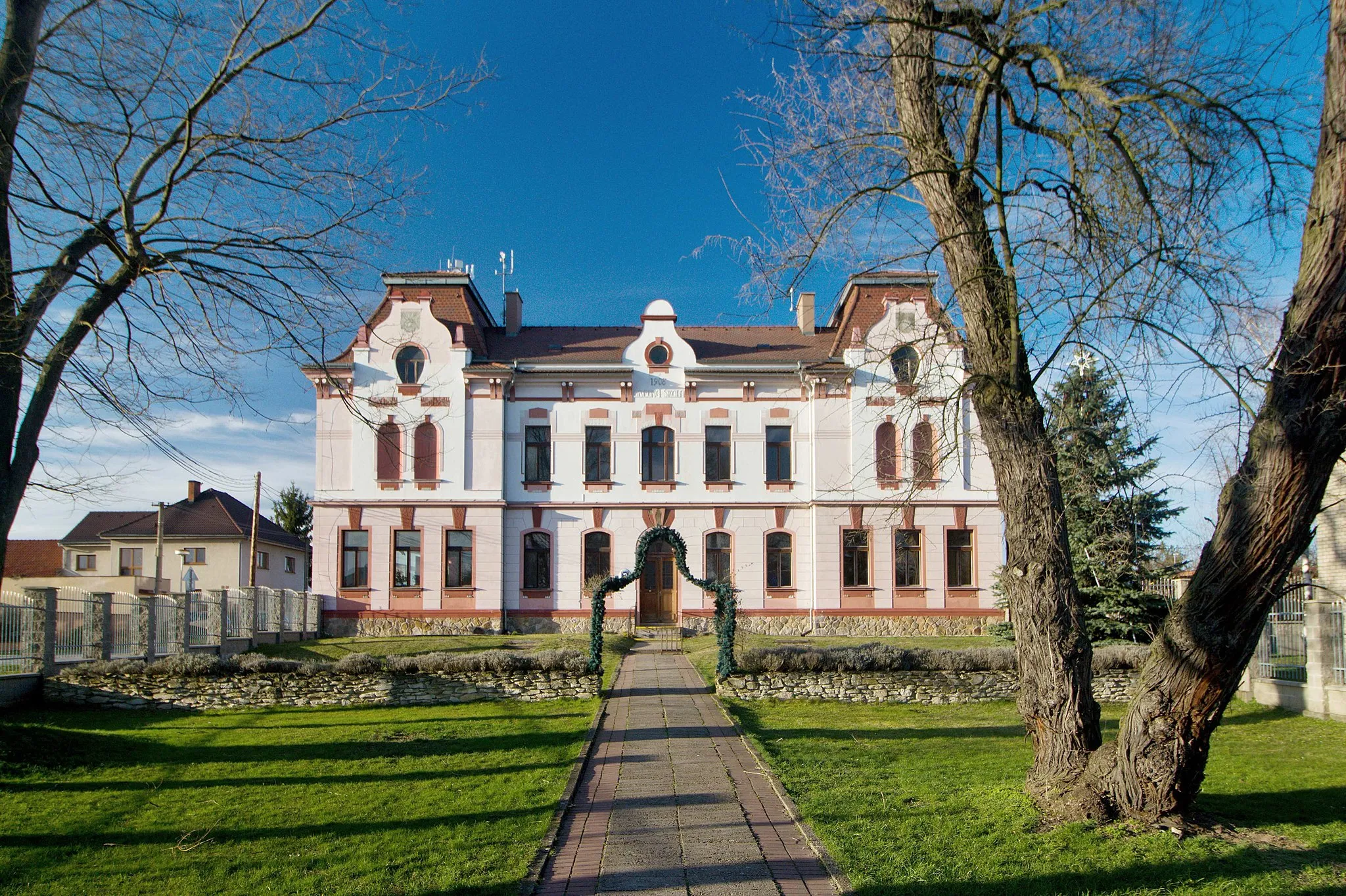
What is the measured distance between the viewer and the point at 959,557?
27.6 m

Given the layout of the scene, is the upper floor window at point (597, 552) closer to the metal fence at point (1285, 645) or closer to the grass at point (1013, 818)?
the grass at point (1013, 818)

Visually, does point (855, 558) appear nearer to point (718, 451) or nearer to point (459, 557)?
point (718, 451)

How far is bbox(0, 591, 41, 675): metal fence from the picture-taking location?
44.6ft

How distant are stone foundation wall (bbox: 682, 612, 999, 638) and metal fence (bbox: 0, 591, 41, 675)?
54.3ft

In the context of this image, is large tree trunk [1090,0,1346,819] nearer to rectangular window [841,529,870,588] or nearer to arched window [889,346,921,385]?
arched window [889,346,921,385]

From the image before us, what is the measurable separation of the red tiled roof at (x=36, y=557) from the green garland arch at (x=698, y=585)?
47679 mm

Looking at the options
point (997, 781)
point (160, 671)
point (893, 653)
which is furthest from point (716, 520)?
point (997, 781)

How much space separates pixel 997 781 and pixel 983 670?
7.12 metres

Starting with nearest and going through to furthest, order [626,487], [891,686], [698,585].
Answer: [891,686], [698,585], [626,487]

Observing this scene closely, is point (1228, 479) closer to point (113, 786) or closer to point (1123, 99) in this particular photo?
point (1123, 99)

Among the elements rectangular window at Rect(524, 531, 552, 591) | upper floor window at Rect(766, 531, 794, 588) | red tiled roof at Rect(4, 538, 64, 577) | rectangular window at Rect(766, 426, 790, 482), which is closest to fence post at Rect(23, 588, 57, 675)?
rectangular window at Rect(524, 531, 552, 591)

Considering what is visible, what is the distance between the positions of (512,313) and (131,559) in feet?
86.8

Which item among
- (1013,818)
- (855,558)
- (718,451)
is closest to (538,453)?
(718,451)

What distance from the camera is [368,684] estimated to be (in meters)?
14.5
